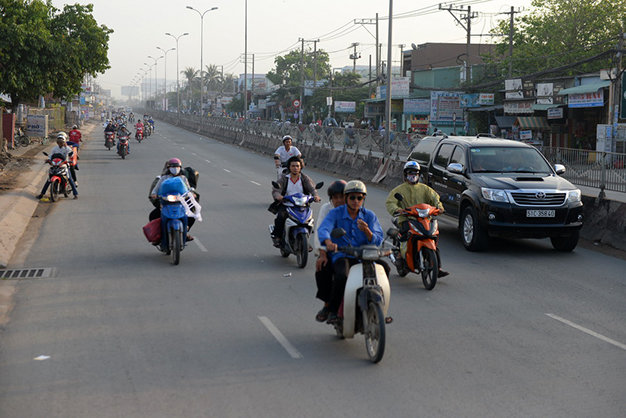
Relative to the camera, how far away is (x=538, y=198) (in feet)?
41.8

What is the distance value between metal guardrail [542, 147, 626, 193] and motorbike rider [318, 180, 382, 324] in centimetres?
917

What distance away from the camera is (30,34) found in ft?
102

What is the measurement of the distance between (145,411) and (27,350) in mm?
2163

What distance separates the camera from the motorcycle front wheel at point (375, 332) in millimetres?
6531

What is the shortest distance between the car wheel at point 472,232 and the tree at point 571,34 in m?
39.1

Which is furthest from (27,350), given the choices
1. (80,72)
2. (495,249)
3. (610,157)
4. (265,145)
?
(265,145)

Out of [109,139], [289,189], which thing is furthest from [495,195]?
[109,139]

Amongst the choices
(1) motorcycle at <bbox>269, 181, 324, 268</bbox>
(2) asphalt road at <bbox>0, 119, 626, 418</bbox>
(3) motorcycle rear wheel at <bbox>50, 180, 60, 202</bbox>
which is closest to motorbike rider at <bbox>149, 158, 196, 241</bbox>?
(2) asphalt road at <bbox>0, 119, 626, 418</bbox>

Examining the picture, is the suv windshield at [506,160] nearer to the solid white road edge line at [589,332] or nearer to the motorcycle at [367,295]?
the solid white road edge line at [589,332]

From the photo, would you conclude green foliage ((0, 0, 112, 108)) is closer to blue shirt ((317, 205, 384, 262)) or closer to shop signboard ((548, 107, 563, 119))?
shop signboard ((548, 107, 563, 119))

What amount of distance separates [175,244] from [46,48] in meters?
23.8

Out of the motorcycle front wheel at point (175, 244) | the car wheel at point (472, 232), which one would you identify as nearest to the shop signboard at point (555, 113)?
the car wheel at point (472, 232)

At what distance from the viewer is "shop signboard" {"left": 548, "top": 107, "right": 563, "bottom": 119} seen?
3816 centimetres

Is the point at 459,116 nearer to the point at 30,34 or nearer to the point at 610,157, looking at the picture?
the point at 30,34
